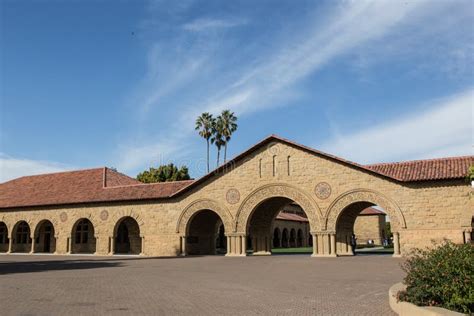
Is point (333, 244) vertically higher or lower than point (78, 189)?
lower

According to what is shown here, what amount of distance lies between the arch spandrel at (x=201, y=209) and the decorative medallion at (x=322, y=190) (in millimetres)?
5965

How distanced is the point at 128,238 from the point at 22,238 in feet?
34.5

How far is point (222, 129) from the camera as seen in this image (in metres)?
59.2

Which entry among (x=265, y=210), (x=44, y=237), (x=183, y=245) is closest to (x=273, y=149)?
(x=265, y=210)

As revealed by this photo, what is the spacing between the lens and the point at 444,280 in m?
7.50

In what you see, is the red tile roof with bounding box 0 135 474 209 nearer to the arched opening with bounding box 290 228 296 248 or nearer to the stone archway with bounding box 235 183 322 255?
the stone archway with bounding box 235 183 322 255

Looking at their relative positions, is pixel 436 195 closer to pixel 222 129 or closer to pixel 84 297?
pixel 84 297

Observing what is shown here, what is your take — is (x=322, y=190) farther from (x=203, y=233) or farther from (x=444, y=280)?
(x=444, y=280)

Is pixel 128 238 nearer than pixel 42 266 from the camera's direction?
No

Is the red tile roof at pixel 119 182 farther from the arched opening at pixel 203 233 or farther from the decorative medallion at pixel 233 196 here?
the arched opening at pixel 203 233

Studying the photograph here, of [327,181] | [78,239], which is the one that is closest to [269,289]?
[327,181]

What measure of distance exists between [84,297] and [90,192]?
26383mm

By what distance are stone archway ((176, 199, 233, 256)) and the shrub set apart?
21.0m

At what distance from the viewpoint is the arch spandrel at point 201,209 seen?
2889 cm
